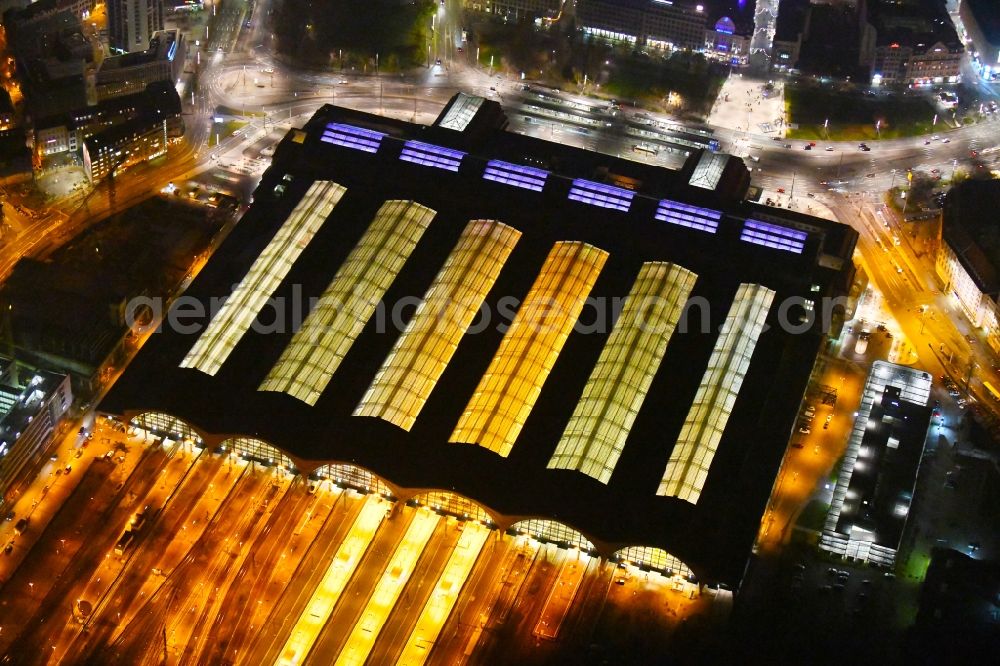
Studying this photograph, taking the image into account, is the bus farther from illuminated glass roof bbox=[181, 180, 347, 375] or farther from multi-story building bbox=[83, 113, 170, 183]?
multi-story building bbox=[83, 113, 170, 183]

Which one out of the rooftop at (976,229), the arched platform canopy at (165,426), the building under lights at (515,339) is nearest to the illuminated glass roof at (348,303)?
the building under lights at (515,339)

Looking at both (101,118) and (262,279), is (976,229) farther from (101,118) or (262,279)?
(101,118)

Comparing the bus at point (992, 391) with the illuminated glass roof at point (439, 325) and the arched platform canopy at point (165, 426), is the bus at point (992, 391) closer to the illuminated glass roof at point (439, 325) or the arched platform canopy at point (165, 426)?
the illuminated glass roof at point (439, 325)

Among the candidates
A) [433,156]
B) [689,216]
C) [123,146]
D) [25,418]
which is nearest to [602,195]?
[689,216]

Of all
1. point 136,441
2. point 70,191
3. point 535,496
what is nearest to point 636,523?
point 535,496

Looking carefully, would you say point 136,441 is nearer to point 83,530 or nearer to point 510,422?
point 83,530

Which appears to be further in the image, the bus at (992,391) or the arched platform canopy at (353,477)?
the bus at (992,391)

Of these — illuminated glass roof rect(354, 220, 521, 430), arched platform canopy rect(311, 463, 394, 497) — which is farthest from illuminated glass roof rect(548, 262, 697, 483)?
arched platform canopy rect(311, 463, 394, 497)
